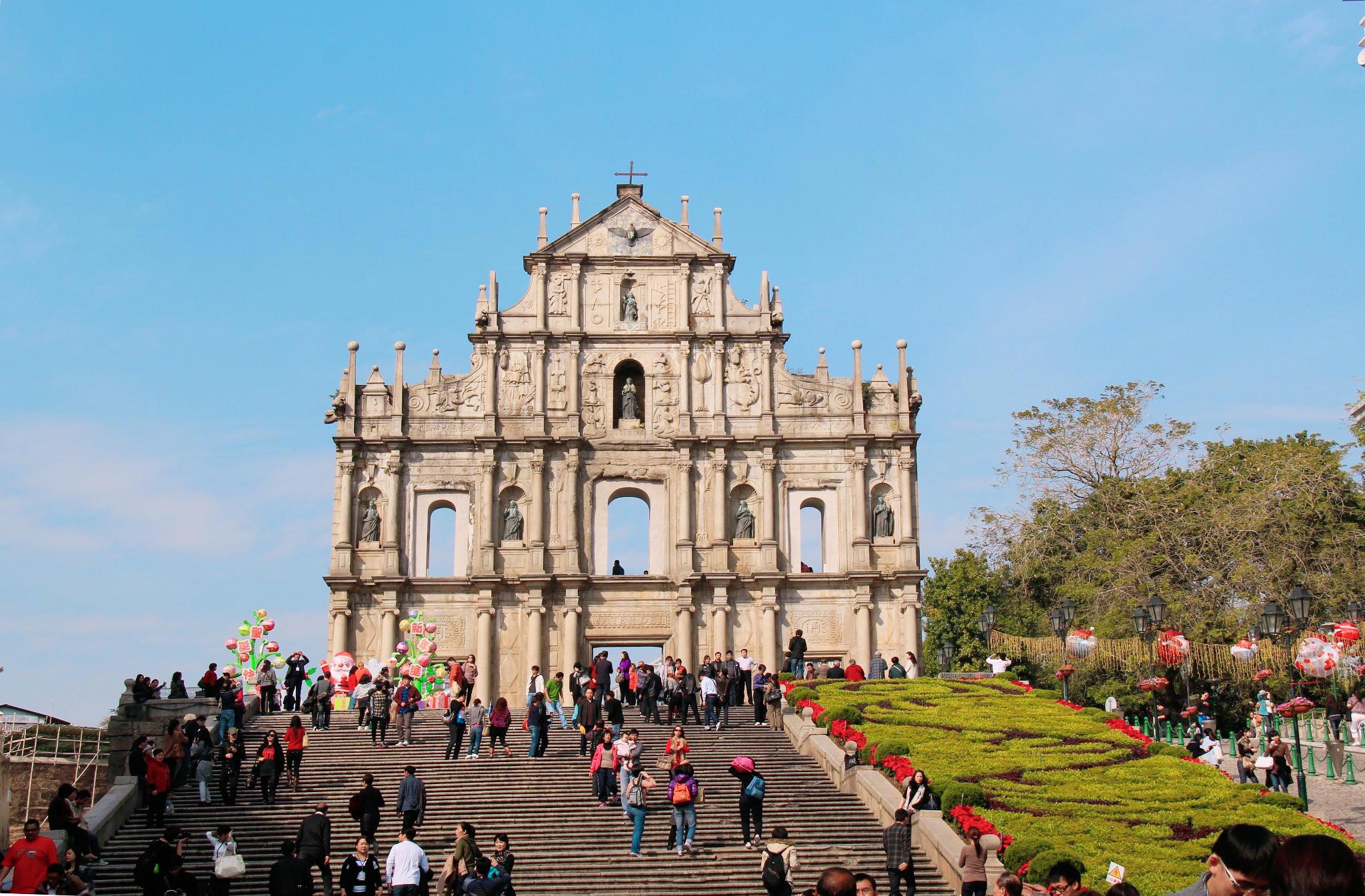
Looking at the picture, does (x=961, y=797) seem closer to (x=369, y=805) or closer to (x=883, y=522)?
(x=369, y=805)

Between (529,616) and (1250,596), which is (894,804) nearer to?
(529,616)

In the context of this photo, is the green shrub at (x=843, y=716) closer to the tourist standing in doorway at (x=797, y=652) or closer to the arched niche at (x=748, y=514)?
the tourist standing in doorway at (x=797, y=652)

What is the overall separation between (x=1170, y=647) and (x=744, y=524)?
13181 millimetres

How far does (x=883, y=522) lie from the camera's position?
138 ft

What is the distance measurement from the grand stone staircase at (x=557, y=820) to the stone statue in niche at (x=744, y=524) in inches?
519

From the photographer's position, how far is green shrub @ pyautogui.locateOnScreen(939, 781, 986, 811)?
21484mm

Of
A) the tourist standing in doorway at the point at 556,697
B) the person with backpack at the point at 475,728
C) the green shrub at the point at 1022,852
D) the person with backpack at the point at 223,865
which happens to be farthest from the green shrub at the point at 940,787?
the tourist standing in doorway at the point at 556,697

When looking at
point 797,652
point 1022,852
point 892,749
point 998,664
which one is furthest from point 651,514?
point 1022,852

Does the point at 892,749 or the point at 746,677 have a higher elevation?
the point at 746,677

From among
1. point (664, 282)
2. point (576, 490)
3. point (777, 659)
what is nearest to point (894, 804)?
point (777, 659)

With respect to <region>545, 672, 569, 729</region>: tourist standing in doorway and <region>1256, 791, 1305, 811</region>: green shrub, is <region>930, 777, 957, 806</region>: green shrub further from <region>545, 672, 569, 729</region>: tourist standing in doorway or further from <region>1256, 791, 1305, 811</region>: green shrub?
<region>545, 672, 569, 729</region>: tourist standing in doorway

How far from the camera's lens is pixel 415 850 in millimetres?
16500

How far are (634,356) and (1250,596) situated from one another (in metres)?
18.9

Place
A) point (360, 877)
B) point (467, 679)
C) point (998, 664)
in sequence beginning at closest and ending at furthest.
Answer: point (360, 877), point (467, 679), point (998, 664)
